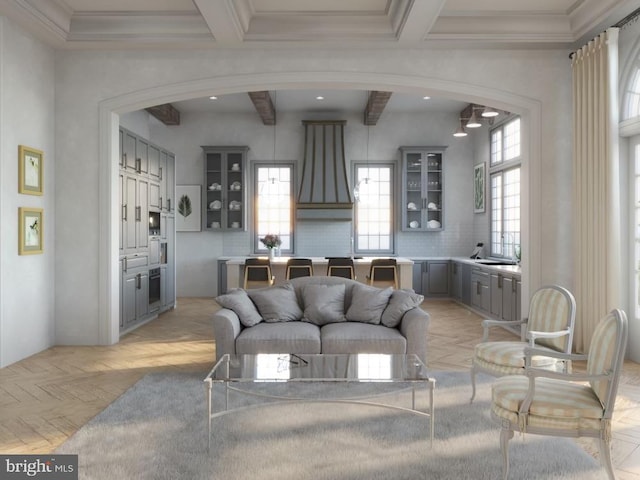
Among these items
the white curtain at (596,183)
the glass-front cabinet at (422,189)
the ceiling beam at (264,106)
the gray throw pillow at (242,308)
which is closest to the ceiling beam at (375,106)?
the glass-front cabinet at (422,189)

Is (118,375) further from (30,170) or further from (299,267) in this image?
(299,267)

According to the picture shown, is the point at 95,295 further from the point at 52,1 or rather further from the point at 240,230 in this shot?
the point at 240,230

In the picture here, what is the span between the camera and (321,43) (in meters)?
5.97

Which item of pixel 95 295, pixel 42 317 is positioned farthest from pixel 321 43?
pixel 42 317

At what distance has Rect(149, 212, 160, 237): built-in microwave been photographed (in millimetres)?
8109

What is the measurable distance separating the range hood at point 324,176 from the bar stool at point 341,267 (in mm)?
2402

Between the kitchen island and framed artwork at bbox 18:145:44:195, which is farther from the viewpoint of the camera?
the kitchen island

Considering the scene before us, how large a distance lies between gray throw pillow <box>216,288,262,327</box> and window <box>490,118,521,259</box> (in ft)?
16.0

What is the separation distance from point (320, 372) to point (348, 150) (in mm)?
7448

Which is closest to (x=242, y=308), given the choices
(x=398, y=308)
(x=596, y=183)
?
(x=398, y=308)

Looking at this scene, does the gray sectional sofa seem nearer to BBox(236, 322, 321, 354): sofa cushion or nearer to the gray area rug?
BBox(236, 322, 321, 354): sofa cushion

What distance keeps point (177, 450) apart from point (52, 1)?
4720 millimetres

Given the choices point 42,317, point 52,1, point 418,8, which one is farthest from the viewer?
point 42,317

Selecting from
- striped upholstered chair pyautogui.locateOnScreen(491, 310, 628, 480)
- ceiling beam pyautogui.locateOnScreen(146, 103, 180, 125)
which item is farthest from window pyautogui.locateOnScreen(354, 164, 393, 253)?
striped upholstered chair pyautogui.locateOnScreen(491, 310, 628, 480)
